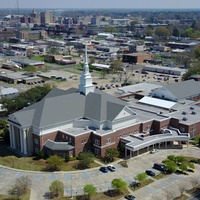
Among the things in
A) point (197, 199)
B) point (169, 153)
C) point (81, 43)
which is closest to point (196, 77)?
point (169, 153)

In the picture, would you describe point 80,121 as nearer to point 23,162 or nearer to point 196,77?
point 23,162

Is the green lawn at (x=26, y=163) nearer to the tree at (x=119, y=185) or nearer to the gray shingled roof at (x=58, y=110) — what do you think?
the gray shingled roof at (x=58, y=110)

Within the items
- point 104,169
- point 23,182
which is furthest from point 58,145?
point 23,182

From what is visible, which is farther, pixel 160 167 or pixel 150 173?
pixel 160 167

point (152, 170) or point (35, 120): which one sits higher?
point (35, 120)

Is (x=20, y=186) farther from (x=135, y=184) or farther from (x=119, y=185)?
(x=135, y=184)

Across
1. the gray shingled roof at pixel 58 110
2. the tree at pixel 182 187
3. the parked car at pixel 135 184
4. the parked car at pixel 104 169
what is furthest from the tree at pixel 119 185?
the gray shingled roof at pixel 58 110
